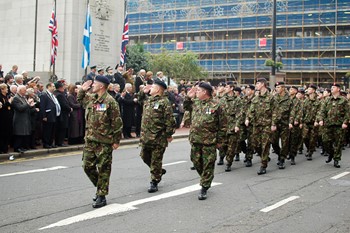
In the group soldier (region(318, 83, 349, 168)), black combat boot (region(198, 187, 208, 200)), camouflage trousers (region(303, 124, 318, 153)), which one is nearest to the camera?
black combat boot (region(198, 187, 208, 200))

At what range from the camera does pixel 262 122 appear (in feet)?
35.0

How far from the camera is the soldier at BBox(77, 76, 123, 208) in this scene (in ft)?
Answer: 22.9

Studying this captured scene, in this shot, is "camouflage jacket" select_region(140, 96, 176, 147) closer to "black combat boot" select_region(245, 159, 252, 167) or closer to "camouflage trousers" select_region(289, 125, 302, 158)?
"black combat boot" select_region(245, 159, 252, 167)

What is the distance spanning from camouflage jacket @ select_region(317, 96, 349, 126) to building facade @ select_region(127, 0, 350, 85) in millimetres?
37987

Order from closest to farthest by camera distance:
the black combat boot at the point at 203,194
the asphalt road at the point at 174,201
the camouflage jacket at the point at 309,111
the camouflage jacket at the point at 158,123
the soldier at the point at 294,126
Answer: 1. the asphalt road at the point at 174,201
2. the black combat boot at the point at 203,194
3. the camouflage jacket at the point at 158,123
4. the soldier at the point at 294,126
5. the camouflage jacket at the point at 309,111

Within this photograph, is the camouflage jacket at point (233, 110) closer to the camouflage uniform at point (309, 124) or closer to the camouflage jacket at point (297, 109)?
the camouflage jacket at point (297, 109)

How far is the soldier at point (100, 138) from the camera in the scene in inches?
275

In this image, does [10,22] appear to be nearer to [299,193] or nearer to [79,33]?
[79,33]

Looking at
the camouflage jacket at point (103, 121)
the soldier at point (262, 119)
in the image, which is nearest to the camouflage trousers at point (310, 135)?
the soldier at point (262, 119)

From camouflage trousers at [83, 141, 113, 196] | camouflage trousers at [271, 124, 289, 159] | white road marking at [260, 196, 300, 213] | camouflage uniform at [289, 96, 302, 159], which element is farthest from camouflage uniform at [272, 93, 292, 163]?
camouflage trousers at [83, 141, 113, 196]

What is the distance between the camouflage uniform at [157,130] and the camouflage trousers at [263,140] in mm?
3097

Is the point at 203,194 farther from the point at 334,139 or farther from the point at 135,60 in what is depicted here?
the point at 135,60

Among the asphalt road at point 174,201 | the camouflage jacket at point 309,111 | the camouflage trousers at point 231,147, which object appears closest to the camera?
the asphalt road at point 174,201

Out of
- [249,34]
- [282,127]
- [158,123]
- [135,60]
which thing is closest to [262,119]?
[282,127]
